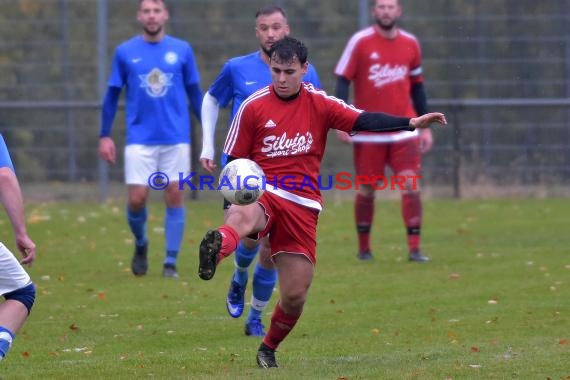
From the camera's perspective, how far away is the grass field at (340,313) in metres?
7.61

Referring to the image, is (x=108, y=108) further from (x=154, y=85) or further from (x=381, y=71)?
(x=381, y=71)

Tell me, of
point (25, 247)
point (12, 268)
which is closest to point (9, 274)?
point (12, 268)

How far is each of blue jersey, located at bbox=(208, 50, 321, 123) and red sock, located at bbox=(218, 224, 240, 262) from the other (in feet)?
7.46

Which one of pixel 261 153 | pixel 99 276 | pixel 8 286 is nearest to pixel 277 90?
pixel 261 153

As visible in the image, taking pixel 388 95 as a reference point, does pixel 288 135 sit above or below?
above

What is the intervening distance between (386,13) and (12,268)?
6.88 m

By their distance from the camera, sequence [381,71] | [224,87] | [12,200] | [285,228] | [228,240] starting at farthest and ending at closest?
[381,71], [224,87], [285,228], [228,240], [12,200]

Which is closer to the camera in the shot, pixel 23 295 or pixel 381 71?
pixel 23 295

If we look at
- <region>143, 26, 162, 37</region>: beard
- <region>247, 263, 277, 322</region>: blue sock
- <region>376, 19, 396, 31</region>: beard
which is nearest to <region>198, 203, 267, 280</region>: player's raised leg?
<region>247, 263, 277, 322</region>: blue sock

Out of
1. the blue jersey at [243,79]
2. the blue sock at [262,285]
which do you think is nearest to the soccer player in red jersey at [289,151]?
the blue sock at [262,285]

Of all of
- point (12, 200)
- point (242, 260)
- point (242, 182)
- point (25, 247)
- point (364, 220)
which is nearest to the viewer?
point (12, 200)

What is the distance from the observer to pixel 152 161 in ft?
38.6

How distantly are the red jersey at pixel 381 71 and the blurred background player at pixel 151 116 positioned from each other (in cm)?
169

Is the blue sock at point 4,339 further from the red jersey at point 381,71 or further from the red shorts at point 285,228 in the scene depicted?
the red jersey at point 381,71
